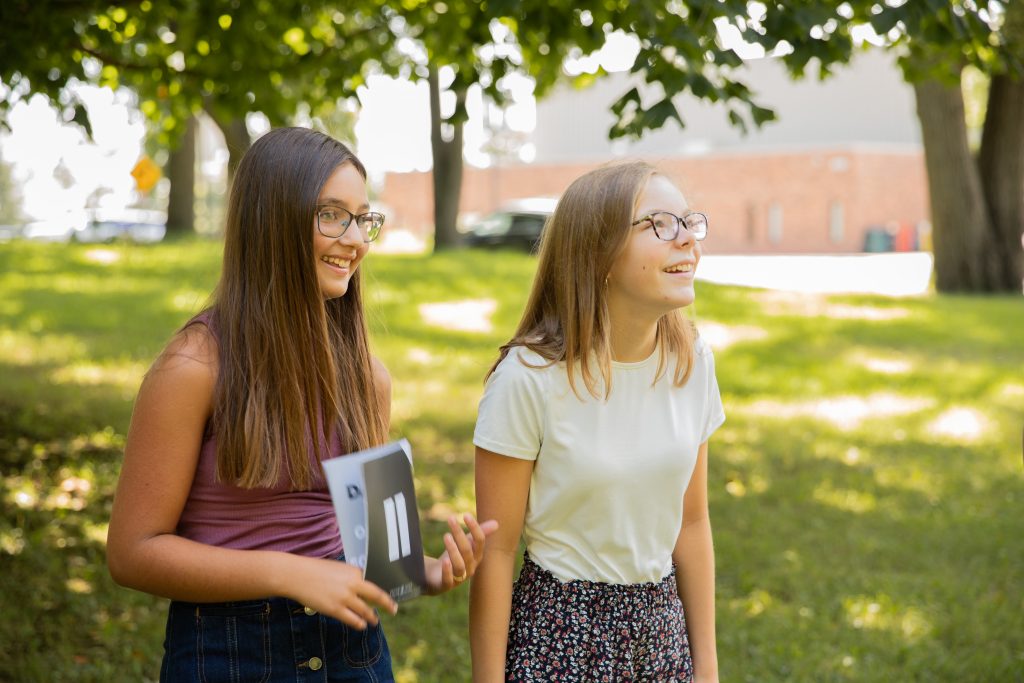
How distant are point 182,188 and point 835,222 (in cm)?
3073

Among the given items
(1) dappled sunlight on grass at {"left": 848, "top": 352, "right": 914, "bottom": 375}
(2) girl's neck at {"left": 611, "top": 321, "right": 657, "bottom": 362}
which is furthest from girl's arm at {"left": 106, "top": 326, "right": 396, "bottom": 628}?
(1) dappled sunlight on grass at {"left": 848, "top": 352, "right": 914, "bottom": 375}

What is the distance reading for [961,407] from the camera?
31.2 ft

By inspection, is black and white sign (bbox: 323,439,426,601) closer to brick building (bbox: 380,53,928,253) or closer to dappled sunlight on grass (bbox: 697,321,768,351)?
dappled sunlight on grass (bbox: 697,321,768,351)

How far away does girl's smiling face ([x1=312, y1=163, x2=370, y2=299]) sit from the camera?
226 cm

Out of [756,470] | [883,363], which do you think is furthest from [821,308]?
[756,470]

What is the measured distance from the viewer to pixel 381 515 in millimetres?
1935

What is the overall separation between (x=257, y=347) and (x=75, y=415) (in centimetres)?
639

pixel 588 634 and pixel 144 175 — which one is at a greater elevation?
pixel 144 175

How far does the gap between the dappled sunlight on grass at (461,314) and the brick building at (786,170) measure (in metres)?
27.9

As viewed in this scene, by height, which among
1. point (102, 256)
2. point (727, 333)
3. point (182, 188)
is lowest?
point (727, 333)

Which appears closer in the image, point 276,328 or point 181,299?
point 276,328

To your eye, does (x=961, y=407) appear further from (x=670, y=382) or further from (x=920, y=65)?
(x=670, y=382)

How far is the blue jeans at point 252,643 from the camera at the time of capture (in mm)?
2203

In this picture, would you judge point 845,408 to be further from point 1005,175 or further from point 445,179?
point 445,179
